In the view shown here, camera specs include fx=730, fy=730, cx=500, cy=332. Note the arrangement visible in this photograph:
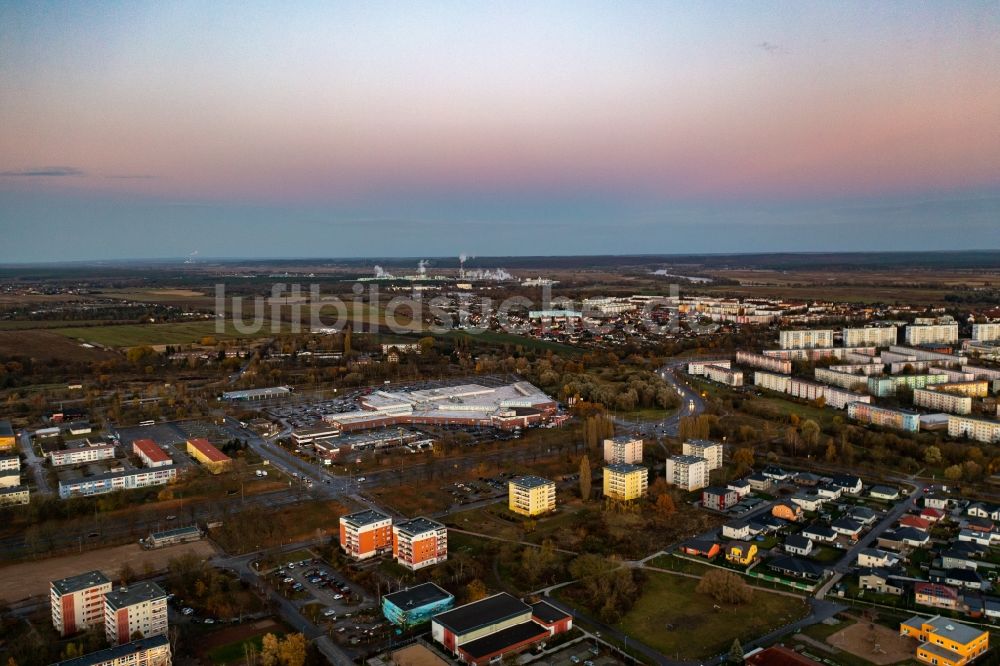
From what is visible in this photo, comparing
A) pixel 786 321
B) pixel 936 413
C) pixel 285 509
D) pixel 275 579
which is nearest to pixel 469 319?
pixel 786 321

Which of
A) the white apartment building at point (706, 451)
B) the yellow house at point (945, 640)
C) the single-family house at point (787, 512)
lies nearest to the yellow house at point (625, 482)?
the white apartment building at point (706, 451)

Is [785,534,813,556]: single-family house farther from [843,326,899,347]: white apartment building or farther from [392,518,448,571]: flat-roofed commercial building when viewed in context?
[843,326,899,347]: white apartment building

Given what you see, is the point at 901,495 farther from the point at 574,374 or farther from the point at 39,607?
the point at 39,607

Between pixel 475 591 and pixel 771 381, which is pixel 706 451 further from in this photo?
pixel 771 381

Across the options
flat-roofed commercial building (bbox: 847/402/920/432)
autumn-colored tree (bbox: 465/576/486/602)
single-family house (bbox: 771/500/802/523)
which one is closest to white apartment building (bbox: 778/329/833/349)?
flat-roofed commercial building (bbox: 847/402/920/432)

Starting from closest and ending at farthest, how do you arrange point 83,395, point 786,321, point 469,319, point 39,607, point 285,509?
point 39,607
point 285,509
point 83,395
point 786,321
point 469,319

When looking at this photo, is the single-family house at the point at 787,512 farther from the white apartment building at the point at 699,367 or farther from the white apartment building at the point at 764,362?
the white apartment building at the point at 699,367

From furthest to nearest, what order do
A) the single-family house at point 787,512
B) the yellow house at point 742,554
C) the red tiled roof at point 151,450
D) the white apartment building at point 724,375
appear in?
the white apartment building at point 724,375 < the red tiled roof at point 151,450 < the single-family house at point 787,512 < the yellow house at point 742,554
